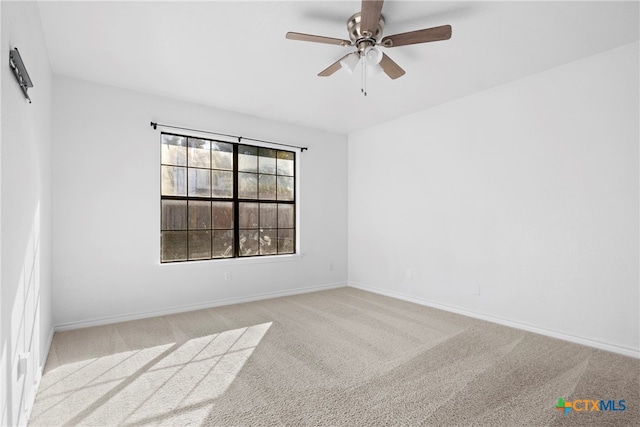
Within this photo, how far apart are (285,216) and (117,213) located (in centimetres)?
218

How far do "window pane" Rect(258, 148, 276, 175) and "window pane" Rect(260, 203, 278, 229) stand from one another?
484 mm

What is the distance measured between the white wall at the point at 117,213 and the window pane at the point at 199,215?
0.42 m

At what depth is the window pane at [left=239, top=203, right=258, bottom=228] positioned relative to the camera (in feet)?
15.1

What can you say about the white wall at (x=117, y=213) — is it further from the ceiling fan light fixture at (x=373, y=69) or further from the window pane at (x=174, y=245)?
the ceiling fan light fixture at (x=373, y=69)

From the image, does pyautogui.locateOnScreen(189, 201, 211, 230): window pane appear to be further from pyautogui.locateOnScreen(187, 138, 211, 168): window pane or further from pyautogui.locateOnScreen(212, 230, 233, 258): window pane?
pyautogui.locateOnScreen(187, 138, 211, 168): window pane

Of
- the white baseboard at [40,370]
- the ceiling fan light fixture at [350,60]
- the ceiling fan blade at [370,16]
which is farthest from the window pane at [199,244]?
the ceiling fan blade at [370,16]

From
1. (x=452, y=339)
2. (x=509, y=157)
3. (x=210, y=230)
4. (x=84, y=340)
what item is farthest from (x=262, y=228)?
(x=509, y=157)

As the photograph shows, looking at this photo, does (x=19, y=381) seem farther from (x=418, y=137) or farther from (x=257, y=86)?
(x=418, y=137)

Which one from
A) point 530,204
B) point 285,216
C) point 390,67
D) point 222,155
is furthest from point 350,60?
point 285,216

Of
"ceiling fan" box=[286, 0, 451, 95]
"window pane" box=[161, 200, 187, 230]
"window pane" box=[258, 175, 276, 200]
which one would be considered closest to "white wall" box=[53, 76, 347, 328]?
"window pane" box=[161, 200, 187, 230]

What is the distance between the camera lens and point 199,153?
4258mm

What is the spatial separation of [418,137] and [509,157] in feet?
4.00

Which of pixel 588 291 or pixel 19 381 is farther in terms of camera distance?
pixel 588 291

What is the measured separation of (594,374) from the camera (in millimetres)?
2412
